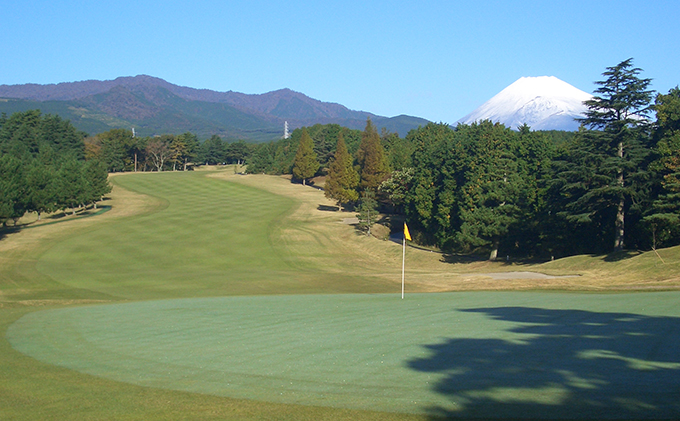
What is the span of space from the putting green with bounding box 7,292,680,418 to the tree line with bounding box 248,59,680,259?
2191 cm

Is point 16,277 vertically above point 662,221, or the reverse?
point 662,221

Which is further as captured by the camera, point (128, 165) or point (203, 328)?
point (128, 165)

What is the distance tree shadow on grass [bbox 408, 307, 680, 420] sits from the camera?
8219 millimetres

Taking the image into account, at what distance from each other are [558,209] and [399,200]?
26.9 metres

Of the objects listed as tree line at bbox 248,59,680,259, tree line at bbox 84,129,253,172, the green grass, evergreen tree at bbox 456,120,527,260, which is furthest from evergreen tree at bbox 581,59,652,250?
tree line at bbox 84,129,253,172

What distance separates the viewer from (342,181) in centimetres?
7662

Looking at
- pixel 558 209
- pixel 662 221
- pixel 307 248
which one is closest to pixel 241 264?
pixel 307 248

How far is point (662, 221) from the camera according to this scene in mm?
36344

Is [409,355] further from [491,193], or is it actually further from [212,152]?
[212,152]

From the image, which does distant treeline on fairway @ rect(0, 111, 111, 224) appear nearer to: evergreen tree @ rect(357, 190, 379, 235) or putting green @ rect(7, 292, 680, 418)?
evergreen tree @ rect(357, 190, 379, 235)

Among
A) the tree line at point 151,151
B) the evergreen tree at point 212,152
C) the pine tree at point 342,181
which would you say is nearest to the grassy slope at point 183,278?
the pine tree at point 342,181

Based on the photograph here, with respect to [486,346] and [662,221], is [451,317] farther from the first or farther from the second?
[662,221]

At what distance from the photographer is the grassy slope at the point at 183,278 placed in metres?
8.81

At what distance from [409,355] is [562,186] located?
38.0 m
